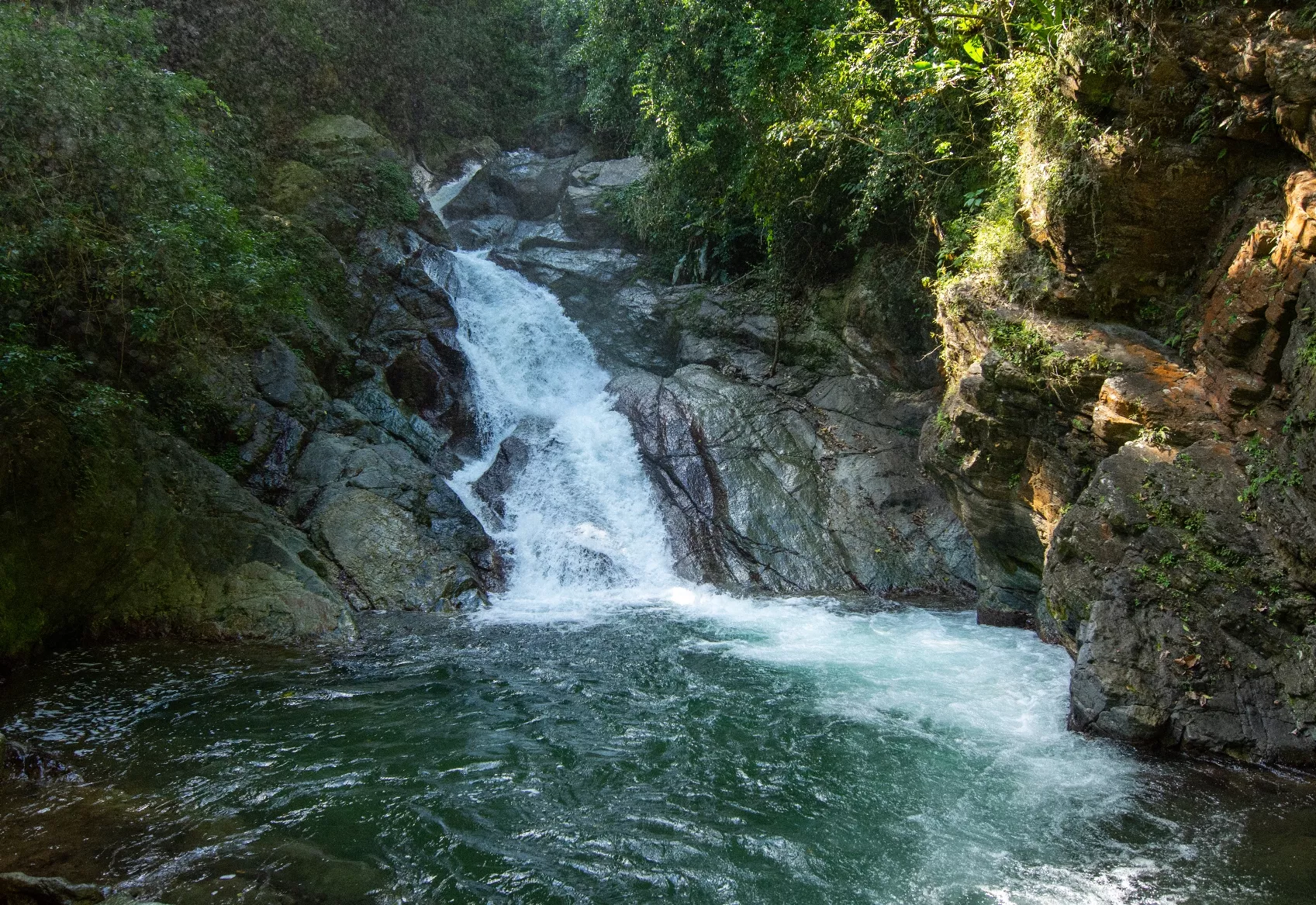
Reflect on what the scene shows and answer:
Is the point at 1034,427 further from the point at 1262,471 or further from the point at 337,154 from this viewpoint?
the point at 337,154

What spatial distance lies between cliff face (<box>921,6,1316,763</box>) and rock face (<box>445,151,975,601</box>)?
4155mm

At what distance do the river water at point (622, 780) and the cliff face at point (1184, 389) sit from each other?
0.69 m

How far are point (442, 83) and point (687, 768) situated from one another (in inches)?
991

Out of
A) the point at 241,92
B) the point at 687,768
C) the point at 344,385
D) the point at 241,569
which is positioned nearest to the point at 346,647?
the point at 241,569

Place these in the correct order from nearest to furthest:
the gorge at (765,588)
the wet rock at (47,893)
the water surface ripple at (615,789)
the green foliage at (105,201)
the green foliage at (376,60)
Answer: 1. the wet rock at (47,893)
2. the water surface ripple at (615,789)
3. the gorge at (765,588)
4. the green foliage at (105,201)
5. the green foliage at (376,60)

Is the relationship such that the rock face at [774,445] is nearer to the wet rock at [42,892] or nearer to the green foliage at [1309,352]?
the green foliage at [1309,352]

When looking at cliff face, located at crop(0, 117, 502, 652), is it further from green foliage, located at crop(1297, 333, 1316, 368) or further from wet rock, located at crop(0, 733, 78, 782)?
green foliage, located at crop(1297, 333, 1316, 368)

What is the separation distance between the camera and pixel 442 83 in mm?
25375

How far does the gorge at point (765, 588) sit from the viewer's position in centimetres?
505

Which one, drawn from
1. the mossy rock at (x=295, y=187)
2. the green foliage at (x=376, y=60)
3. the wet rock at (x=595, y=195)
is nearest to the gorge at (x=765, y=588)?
the mossy rock at (x=295, y=187)

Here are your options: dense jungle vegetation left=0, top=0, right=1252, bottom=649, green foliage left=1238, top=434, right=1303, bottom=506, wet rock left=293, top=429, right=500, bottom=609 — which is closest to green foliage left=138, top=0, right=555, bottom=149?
dense jungle vegetation left=0, top=0, right=1252, bottom=649

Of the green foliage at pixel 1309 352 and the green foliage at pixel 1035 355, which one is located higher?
the green foliage at pixel 1035 355

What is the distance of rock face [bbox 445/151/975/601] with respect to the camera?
1277 cm

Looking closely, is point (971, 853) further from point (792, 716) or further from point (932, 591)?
point (932, 591)
